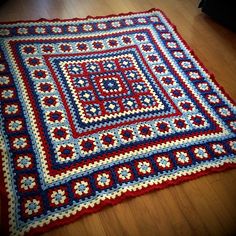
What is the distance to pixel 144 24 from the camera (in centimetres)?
209

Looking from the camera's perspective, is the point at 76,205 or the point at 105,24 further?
the point at 105,24

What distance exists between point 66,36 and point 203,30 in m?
1.04

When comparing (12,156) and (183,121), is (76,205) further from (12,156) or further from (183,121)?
(183,121)

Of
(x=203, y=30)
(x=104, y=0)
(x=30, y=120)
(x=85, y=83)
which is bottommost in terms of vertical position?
(x=30, y=120)

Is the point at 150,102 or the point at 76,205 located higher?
the point at 150,102

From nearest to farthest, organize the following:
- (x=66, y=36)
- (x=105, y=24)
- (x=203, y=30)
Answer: (x=66, y=36)
(x=105, y=24)
(x=203, y=30)

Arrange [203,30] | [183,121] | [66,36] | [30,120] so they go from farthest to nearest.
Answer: [203,30], [66,36], [183,121], [30,120]

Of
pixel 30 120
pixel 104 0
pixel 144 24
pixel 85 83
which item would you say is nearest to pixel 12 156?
pixel 30 120

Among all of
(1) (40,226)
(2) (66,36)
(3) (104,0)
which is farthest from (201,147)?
(3) (104,0)

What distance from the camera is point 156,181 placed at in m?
1.30

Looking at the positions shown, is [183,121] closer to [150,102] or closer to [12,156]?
[150,102]

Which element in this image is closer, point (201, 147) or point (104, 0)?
point (201, 147)

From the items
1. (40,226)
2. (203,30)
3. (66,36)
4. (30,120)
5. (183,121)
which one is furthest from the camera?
(203,30)

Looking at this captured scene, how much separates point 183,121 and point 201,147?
0.58 feet
